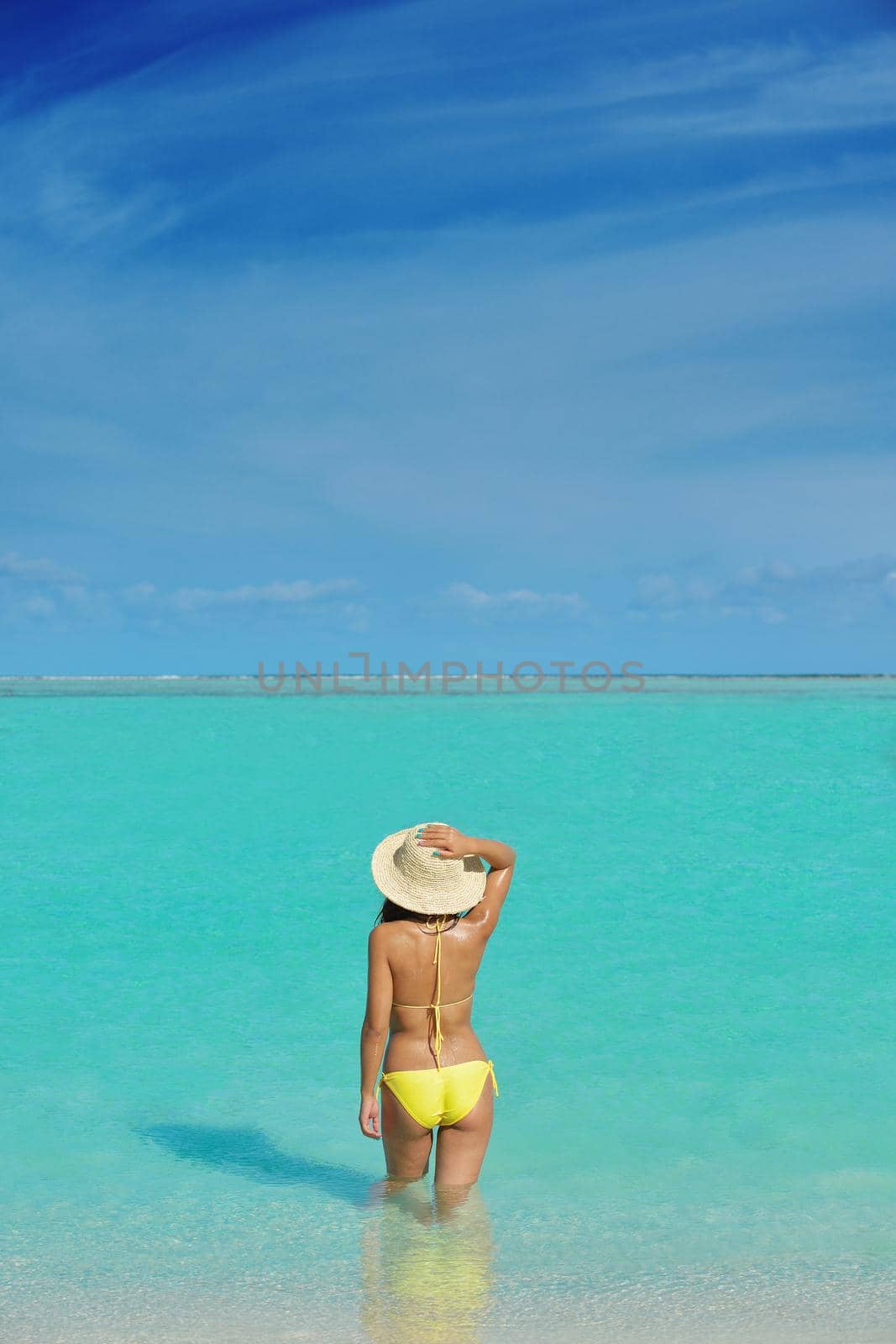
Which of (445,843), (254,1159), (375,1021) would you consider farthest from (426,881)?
(254,1159)

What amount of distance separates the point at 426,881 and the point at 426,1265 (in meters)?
1.28

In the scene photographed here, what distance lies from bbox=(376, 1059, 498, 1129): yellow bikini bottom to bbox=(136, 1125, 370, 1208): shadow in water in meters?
0.89

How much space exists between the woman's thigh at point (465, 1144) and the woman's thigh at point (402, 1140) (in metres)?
0.05

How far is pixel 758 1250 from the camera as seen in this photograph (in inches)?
154

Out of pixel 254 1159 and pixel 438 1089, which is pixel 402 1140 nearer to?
pixel 438 1089

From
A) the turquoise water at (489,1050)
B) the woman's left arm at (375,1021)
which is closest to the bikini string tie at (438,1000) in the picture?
the woman's left arm at (375,1021)

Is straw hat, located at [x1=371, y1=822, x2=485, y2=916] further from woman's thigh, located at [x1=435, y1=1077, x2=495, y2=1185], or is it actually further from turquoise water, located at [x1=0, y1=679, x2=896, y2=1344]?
turquoise water, located at [x1=0, y1=679, x2=896, y2=1344]

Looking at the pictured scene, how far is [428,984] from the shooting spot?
3.45 meters

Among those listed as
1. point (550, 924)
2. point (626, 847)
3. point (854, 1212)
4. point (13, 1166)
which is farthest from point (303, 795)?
point (854, 1212)

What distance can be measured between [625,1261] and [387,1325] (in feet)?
3.16

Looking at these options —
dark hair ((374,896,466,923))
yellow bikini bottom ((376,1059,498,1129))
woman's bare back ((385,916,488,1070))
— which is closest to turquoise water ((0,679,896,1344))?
yellow bikini bottom ((376,1059,498,1129))

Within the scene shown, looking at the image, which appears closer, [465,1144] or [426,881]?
[426,881]

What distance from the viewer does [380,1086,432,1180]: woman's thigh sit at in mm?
3588

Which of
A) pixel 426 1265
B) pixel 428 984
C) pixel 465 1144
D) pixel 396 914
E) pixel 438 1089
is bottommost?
pixel 426 1265
